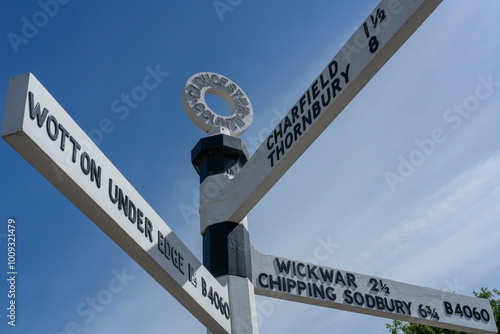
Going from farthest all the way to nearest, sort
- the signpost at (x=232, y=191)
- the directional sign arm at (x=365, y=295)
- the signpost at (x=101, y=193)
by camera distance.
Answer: the directional sign arm at (x=365, y=295)
the signpost at (x=232, y=191)
the signpost at (x=101, y=193)

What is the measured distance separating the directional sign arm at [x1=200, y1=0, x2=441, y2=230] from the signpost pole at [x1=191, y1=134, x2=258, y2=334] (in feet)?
0.53

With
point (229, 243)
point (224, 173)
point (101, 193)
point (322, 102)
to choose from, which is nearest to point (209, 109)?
point (224, 173)

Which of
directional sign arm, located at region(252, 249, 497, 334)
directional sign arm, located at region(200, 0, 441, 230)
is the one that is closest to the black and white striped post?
directional sign arm, located at region(200, 0, 441, 230)

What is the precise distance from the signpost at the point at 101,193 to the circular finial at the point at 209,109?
2.02m

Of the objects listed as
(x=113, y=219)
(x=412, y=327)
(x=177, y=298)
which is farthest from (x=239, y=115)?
(x=412, y=327)

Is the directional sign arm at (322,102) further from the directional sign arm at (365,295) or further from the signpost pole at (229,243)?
the directional sign arm at (365,295)

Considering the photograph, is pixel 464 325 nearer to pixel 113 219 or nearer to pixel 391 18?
pixel 391 18

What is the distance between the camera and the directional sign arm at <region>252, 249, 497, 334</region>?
5.43 metres

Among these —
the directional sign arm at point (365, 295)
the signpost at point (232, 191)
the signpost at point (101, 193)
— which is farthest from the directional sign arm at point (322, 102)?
the signpost at point (101, 193)

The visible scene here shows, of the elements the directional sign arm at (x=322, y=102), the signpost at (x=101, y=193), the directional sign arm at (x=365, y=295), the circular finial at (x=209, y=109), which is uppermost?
the circular finial at (x=209, y=109)

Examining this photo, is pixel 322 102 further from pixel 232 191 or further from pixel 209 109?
pixel 209 109

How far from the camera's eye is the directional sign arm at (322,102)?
404 cm

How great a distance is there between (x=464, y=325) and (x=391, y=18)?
337 cm

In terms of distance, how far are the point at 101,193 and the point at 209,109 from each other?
2961 mm
